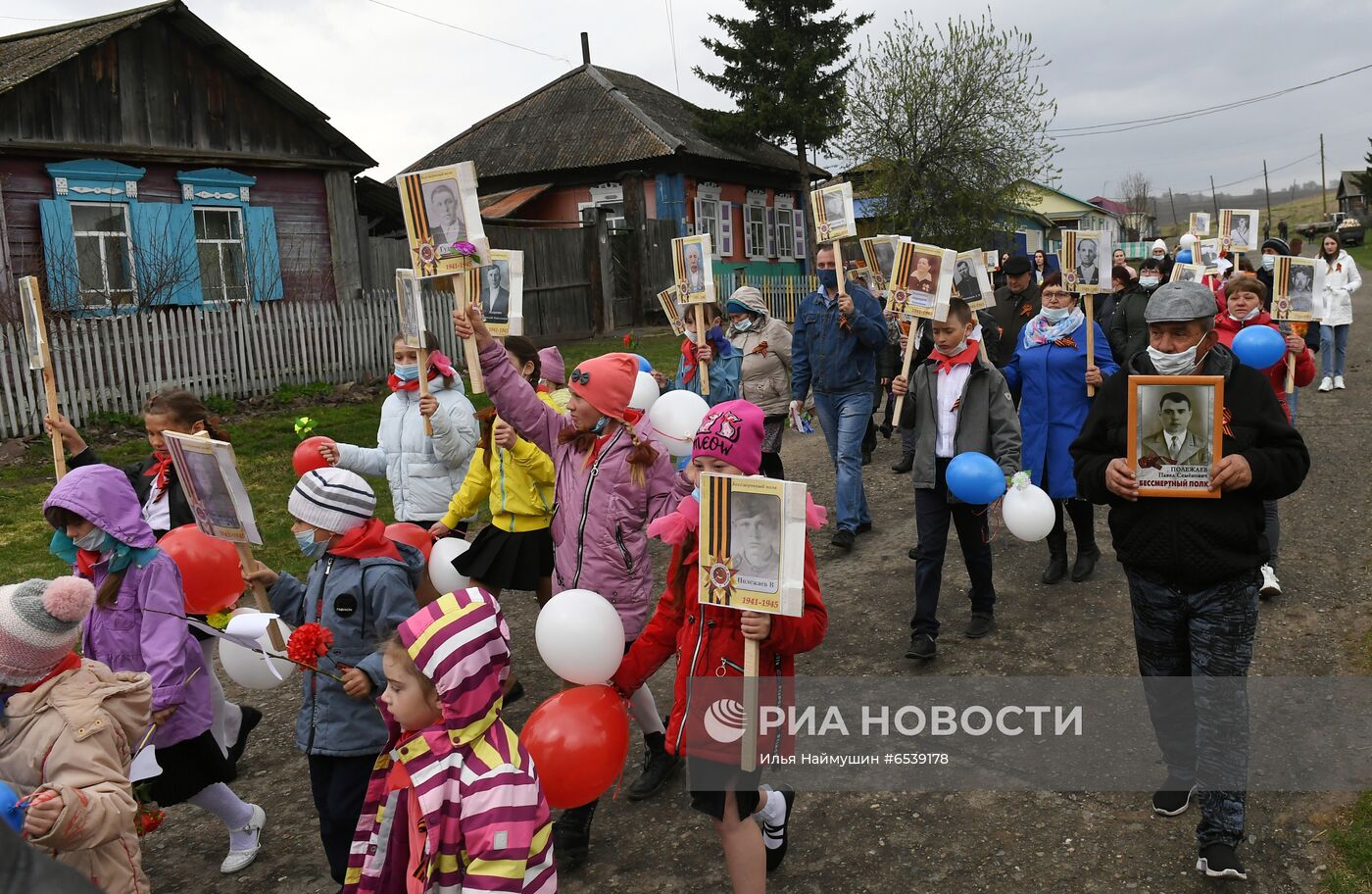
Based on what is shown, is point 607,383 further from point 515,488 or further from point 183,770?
point 183,770

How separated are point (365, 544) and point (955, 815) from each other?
2495mm

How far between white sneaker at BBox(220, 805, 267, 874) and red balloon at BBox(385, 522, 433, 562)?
132cm

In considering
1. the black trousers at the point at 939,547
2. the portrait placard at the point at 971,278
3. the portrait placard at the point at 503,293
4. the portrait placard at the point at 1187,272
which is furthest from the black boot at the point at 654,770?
the portrait placard at the point at 1187,272

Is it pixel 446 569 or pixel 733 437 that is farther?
pixel 446 569

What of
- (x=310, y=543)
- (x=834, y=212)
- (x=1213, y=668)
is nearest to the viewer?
(x=1213, y=668)

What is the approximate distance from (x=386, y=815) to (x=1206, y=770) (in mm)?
2737

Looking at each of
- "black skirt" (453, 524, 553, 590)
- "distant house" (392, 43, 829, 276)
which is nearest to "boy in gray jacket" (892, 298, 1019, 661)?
"black skirt" (453, 524, 553, 590)

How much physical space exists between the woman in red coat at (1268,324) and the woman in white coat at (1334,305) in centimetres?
767

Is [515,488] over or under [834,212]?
under

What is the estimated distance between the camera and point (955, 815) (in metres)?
4.16

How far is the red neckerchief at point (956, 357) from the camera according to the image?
Result: 5.84m

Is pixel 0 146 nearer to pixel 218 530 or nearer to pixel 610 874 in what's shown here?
pixel 218 530

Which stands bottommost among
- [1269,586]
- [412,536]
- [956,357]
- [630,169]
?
[1269,586]

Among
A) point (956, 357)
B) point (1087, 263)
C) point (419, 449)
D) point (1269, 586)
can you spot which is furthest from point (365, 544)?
point (1087, 263)
